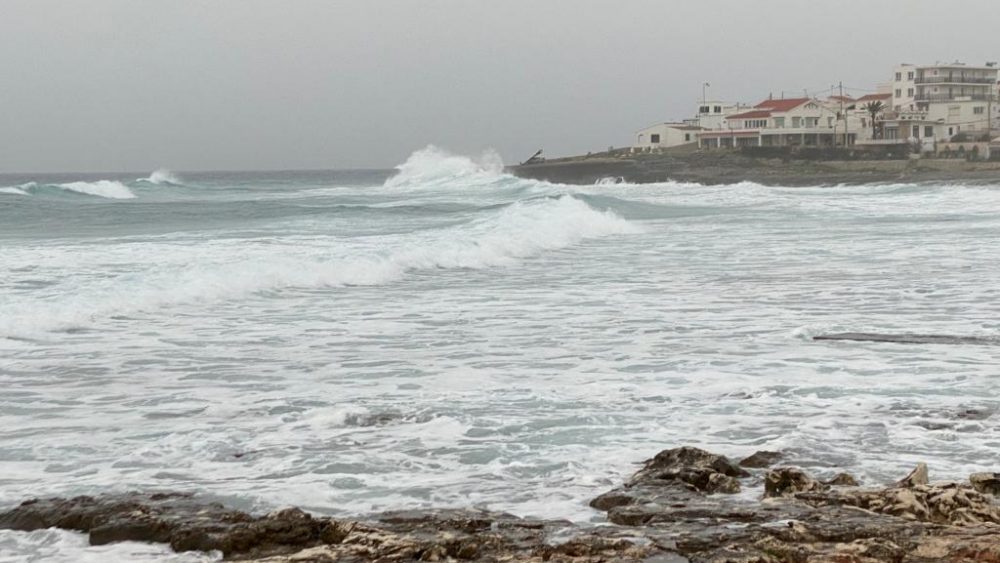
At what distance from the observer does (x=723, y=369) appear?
30.7 ft

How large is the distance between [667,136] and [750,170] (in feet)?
89.6

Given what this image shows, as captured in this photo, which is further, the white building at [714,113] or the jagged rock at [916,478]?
the white building at [714,113]

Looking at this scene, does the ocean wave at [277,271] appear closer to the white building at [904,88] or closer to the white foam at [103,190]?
the white foam at [103,190]

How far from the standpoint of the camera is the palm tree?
93.4m

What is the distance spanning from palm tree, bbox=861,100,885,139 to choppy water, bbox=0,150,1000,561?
75122mm

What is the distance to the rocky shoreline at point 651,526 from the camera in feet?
15.7

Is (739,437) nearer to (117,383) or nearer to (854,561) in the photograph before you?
(854,561)

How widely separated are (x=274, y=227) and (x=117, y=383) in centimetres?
2278

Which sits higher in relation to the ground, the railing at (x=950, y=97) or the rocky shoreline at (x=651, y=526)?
the railing at (x=950, y=97)

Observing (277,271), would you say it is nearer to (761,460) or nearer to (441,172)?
(761,460)

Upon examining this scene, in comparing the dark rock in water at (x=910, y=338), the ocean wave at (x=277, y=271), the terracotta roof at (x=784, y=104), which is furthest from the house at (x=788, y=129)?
the dark rock in water at (x=910, y=338)

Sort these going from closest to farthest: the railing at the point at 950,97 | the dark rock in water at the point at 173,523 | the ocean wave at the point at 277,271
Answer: the dark rock in water at the point at 173,523 < the ocean wave at the point at 277,271 < the railing at the point at 950,97

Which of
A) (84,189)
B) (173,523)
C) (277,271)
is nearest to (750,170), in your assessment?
(84,189)

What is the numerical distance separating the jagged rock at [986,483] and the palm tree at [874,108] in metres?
91.9
